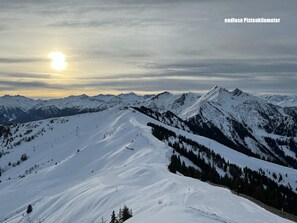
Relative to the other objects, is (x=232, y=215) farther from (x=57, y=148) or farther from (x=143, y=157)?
(x=57, y=148)

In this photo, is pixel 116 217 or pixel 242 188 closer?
pixel 116 217

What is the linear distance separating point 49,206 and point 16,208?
2134 cm

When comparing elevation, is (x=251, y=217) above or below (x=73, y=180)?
above

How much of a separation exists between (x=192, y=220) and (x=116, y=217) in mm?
11118

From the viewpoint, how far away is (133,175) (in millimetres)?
64125

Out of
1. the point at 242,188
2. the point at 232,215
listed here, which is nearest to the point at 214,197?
the point at 232,215

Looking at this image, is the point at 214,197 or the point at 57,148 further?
the point at 57,148

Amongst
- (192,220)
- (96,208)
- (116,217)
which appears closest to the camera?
(192,220)

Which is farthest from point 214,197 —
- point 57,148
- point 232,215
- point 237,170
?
point 57,148

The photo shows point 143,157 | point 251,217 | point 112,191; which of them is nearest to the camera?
point 251,217

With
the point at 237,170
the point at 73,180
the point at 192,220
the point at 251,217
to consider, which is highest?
the point at 192,220

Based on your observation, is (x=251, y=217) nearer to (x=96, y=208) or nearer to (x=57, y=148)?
(x=96, y=208)

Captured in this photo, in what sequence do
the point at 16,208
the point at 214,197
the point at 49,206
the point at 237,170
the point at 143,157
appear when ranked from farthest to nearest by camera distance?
the point at 237,170 → the point at 143,157 → the point at 16,208 → the point at 49,206 → the point at 214,197

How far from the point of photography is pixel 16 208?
250 ft
